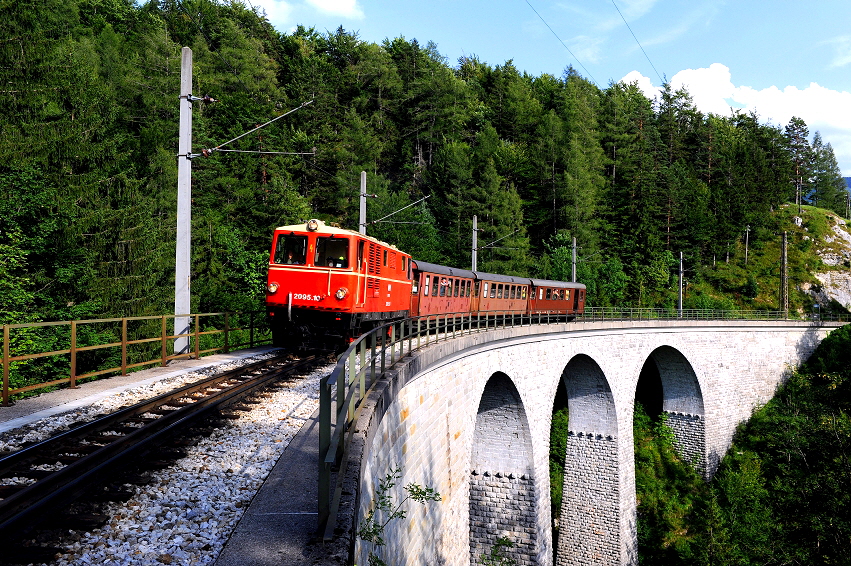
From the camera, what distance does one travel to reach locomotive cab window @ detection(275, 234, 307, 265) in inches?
563

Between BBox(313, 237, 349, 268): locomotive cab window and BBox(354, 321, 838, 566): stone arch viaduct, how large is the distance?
3.50 metres

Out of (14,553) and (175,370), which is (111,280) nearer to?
(175,370)

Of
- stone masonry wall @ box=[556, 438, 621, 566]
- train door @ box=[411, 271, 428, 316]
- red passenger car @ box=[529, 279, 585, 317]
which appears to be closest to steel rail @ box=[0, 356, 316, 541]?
train door @ box=[411, 271, 428, 316]

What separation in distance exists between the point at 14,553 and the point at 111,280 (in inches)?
838

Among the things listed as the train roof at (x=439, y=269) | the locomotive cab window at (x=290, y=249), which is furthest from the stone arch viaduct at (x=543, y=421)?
the locomotive cab window at (x=290, y=249)

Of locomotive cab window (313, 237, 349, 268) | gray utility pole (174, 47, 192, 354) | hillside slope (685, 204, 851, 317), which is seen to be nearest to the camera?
gray utility pole (174, 47, 192, 354)

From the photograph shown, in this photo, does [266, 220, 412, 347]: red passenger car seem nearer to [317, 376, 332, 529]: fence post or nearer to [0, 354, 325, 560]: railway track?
[0, 354, 325, 560]: railway track

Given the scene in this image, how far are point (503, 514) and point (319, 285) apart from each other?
10858 mm

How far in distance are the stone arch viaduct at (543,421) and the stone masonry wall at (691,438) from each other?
2.3 inches

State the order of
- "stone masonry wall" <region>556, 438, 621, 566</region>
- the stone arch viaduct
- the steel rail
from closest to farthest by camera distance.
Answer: the steel rail → the stone arch viaduct → "stone masonry wall" <region>556, 438, 621, 566</region>

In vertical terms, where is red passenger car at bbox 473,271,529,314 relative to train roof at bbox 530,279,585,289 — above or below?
below

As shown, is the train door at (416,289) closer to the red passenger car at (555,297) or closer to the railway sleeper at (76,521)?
the red passenger car at (555,297)

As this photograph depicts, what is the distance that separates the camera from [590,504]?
86.7 feet

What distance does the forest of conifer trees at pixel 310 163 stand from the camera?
830 inches
